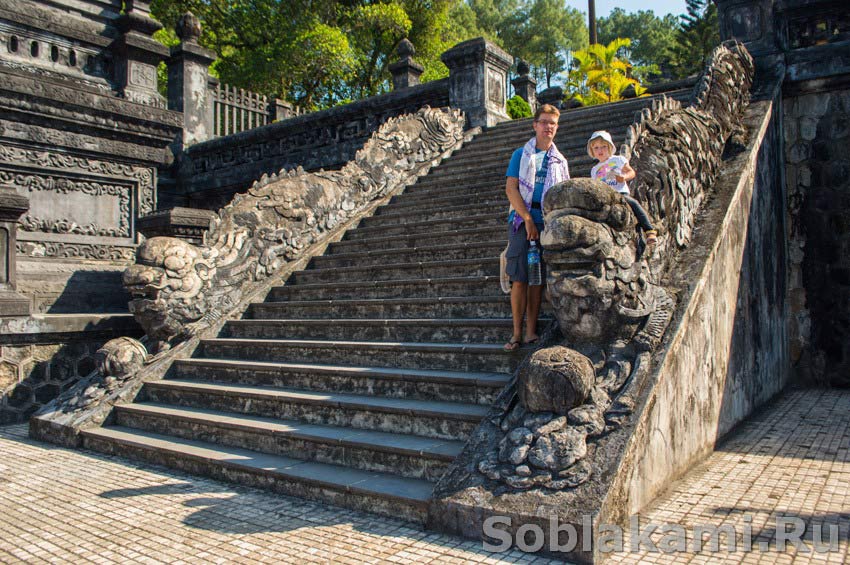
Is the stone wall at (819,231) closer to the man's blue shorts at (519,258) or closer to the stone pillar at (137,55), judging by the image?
the man's blue shorts at (519,258)

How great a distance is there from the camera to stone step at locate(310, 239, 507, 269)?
22.0 feet

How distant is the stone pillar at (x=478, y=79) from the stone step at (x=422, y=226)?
3396mm

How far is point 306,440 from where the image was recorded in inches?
179

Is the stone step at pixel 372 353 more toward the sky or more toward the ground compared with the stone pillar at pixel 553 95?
more toward the ground

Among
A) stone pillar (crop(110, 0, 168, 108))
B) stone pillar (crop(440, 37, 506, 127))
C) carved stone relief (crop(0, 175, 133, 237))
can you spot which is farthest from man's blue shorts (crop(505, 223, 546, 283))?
stone pillar (crop(110, 0, 168, 108))

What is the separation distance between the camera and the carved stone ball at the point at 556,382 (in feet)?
12.0

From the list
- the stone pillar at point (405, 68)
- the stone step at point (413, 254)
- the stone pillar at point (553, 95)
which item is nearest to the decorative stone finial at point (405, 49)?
the stone pillar at point (405, 68)

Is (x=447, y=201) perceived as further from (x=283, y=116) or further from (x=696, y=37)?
(x=696, y=37)

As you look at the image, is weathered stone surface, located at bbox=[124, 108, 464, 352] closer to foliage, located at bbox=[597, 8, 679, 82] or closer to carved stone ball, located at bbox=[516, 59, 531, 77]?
carved stone ball, located at bbox=[516, 59, 531, 77]

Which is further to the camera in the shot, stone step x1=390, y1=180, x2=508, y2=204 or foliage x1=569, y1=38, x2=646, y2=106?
foliage x1=569, y1=38, x2=646, y2=106

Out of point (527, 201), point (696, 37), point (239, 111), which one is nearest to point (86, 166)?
point (239, 111)

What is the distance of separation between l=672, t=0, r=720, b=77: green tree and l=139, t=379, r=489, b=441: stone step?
31914 millimetres

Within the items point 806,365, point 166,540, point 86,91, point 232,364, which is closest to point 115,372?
point 232,364

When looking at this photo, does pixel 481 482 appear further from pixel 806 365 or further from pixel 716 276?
pixel 806 365
